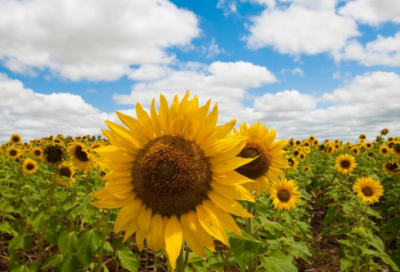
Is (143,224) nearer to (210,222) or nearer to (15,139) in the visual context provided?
(210,222)

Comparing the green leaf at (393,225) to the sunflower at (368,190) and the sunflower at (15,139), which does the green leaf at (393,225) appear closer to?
the sunflower at (368,190)

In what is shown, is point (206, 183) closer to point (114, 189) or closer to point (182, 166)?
point (182, 166)

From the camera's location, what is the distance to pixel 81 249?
3.45 meters

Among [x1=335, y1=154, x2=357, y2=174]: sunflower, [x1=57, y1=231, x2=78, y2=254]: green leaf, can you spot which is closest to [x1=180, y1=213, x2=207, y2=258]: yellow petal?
[x1=57, y1=231, x2=78, y2=254]: green leaf

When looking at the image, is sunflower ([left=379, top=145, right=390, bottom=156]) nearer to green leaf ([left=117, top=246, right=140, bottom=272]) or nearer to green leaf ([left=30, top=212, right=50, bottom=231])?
green leaf ([left=117, top=246, right=140, bottom=272])

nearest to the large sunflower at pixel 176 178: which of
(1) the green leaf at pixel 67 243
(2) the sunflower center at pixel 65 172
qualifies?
(1) the green leaf at pixel 67 243

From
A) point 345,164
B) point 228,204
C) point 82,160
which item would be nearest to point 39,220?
point 82,160

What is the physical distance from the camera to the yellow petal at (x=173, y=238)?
6.08 feet

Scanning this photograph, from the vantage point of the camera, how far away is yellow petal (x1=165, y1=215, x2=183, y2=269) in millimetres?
1854

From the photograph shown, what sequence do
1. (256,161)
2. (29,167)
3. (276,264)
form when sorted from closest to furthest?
(276,264)
(256,161)
(29,167)

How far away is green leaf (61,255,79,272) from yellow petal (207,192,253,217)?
2.54 metres

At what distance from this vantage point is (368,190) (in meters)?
6.50

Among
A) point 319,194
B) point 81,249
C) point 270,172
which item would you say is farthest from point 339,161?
point 81,249

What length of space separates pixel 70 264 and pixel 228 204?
265cm
